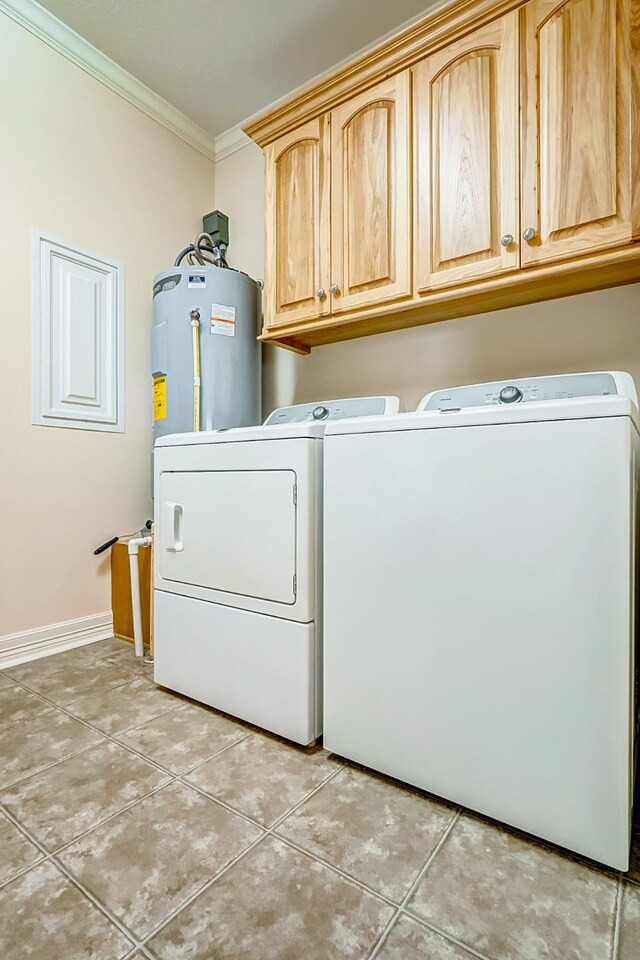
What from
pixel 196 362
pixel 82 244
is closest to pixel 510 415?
pixel 196 362

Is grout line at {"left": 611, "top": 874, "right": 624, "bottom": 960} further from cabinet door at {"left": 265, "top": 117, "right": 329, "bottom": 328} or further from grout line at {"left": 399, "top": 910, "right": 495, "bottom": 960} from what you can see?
cabinet door at {"left": 265, "top": 117, "right": 329, "bottom": 328}

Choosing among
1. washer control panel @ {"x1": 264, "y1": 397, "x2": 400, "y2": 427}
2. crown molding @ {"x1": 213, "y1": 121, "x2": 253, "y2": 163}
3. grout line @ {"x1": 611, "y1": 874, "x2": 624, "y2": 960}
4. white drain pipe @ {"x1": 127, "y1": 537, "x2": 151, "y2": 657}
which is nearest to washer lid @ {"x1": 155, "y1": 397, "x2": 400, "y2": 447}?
washer control panel @ {"x1": 264, "y1": 397, "x2": 400, "y2": 427}

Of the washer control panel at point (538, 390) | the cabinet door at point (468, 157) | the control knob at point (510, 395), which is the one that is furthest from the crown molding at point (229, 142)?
the control knob at point (510, 395)

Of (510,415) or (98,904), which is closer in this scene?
(98,904)

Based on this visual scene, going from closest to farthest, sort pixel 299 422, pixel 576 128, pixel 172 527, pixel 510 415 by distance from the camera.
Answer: pixel 510 415 → pixel 576 128 → pixel 172 527 → pixel 299 422

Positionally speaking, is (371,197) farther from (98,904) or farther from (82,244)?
(98,904)

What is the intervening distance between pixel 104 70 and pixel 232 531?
7.60 feet

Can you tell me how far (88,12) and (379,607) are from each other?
264 centimetres

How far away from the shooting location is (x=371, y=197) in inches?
67.7

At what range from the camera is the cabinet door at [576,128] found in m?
1.28

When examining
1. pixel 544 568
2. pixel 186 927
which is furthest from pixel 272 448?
pixel 186 927

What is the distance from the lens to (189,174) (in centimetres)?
269

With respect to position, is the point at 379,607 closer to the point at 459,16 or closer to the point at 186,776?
the point at 186,776

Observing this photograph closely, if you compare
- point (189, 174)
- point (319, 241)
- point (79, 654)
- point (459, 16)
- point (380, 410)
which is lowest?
point (79, 654)
